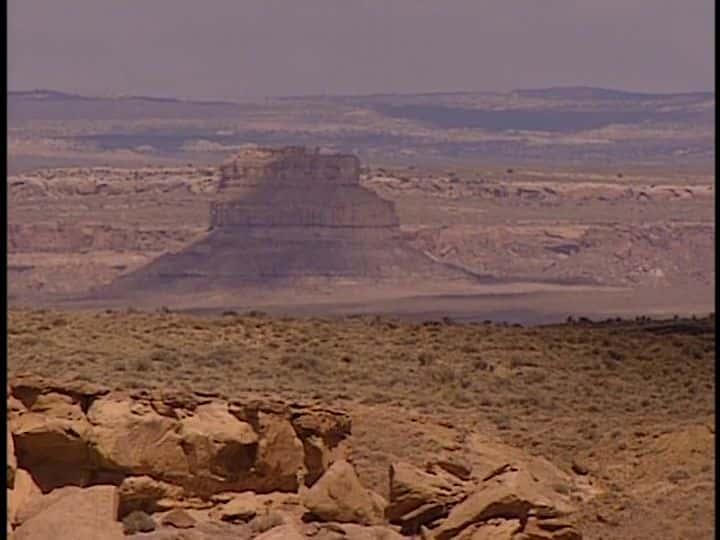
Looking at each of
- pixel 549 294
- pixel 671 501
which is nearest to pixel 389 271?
pixel 549 294

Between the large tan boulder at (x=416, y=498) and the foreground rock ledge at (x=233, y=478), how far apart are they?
0.05 feet

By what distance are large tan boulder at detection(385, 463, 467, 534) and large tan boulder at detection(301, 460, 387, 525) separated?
0.79ft

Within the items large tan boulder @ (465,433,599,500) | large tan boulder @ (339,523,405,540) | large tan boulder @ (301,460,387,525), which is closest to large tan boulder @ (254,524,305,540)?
large tan boulder @ (339,523,405,540)

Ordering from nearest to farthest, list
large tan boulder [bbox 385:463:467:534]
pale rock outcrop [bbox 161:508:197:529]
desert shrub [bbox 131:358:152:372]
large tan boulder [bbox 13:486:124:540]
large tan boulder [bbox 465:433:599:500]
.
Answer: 1. large tan boulder [bbox 13:486:124:540]
2. large tan boulder [bbox 385:463:467:534]
3. pale rock outcrop [bbox 161:508:197:529]
4. large tan boulder [bbox 465:433:599:500]
5. desert shrub [bbox 131:358:152:372]

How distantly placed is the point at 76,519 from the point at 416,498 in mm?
3611

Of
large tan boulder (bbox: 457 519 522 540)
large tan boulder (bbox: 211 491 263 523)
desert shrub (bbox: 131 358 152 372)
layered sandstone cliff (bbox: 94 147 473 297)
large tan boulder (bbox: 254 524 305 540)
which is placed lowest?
layered sandstone cliff (bbox: 94 147 473 297)

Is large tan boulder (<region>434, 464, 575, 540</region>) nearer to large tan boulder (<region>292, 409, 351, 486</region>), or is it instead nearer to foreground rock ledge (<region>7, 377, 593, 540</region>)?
foreground rock ledge (<region>7, 377, 593, 540</region>)

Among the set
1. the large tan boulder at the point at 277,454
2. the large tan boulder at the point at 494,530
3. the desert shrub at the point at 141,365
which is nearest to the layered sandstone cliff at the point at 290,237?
the desert shrub at the point at 141,365

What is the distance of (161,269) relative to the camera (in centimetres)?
13550

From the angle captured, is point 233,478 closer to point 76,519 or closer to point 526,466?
point 526,466

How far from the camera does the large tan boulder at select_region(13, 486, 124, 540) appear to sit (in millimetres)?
18562

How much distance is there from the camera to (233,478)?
2230cm

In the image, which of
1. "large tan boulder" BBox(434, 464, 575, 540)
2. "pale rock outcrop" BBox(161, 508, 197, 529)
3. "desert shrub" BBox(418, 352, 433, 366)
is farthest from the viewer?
"desert shrub" BBox(418, 352, 433, 366)

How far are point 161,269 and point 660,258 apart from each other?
3421 centimetres
